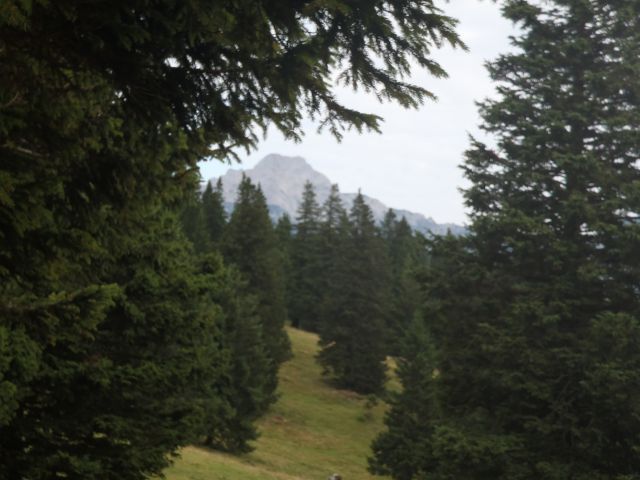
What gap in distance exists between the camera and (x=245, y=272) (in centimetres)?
4125

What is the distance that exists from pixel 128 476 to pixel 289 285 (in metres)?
55.9

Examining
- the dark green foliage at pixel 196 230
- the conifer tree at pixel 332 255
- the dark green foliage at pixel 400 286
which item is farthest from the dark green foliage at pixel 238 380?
the conifer tree at pixel 332 255

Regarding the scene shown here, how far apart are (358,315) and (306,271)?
62.9ft

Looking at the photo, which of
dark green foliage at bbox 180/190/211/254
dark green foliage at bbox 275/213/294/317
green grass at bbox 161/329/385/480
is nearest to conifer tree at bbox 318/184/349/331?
dark green foliage at bbox 275/213/294/317

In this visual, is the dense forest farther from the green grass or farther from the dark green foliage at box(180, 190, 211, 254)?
the dark green foliage at box(180, 190, 211, 254)

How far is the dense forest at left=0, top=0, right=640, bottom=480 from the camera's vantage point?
4496 mm

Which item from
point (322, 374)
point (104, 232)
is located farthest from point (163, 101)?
point (322, 374)

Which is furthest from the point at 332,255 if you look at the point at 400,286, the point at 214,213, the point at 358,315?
the point at 358,315

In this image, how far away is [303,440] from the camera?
35.8 meters

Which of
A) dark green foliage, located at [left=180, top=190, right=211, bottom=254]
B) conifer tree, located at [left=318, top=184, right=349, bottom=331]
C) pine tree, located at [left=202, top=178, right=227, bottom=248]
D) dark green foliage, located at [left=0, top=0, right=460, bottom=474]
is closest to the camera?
dark green foliage, located at [left=0, top=0, right=460, bottom=474]

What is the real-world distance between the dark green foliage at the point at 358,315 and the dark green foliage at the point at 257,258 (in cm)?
560

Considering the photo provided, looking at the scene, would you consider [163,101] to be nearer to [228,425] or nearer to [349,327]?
[228,425]

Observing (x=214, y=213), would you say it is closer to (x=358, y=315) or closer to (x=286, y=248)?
(x=286, y=248)

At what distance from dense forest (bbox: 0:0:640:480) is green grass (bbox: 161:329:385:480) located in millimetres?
9554
